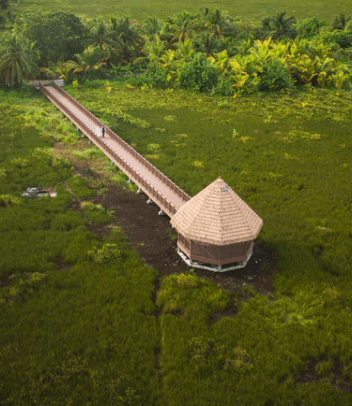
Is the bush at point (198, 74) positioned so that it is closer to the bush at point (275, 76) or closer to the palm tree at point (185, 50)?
the palm tree at point (185, 50)

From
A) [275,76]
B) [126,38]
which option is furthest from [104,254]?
[126,38]

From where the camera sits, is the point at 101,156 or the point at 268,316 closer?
the point at 268,316

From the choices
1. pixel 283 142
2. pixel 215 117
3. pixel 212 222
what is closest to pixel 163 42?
pixel 215 117

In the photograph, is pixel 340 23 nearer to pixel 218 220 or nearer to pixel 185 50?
pixel 185 50

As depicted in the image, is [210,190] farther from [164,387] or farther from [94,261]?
[164,387]

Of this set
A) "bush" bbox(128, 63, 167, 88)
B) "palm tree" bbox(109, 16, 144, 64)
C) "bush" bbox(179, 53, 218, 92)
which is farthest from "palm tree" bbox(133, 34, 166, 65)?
"bush" bbox(179, 53, 218, 92)

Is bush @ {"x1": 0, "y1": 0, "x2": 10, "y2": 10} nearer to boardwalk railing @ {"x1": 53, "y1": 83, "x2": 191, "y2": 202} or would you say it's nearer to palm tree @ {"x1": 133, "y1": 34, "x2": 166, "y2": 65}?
palm tree @ {"x1": 133, "y1": 34, "x2": 166, "y2": 65}
